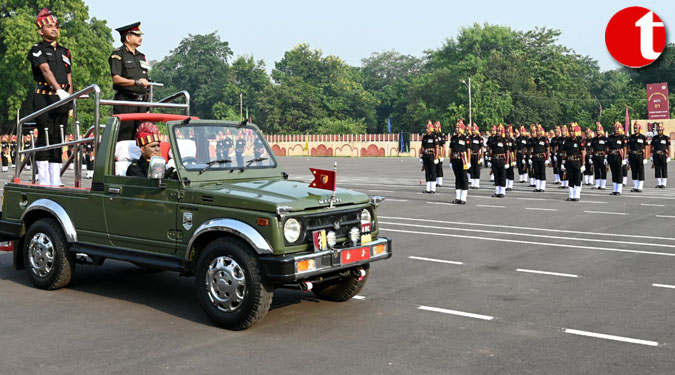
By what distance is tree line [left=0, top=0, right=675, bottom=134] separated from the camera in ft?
196

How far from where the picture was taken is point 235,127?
8.00 metres

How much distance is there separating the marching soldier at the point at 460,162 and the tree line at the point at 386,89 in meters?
44.4

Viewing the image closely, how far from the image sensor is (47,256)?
8.38 m

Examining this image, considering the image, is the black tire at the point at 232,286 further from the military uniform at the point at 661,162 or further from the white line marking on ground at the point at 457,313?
the military uniform at the point at 661,162

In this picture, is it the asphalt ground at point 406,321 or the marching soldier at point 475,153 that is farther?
the marching soldier at point 475,153

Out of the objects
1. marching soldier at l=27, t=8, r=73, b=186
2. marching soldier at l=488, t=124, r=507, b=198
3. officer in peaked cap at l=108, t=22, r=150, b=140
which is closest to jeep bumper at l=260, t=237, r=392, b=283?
officer in peaked cap at l=108, t=22, r=150, b=140

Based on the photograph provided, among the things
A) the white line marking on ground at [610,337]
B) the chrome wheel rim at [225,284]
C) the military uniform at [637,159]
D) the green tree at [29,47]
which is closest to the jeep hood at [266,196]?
the chrome wheel rim at [225,284]

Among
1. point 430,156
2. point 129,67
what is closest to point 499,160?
point 430,156

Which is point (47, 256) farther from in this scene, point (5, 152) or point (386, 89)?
point (386, 89)

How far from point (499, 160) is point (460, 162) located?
2569 mm

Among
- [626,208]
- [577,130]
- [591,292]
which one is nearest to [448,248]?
[591,292]

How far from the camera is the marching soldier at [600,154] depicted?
2422cm

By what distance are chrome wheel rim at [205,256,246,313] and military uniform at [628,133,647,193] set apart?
64.2ft

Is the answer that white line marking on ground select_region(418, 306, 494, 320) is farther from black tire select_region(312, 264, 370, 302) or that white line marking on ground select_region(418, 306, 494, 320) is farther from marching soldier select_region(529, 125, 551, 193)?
Result: marching soldier select_region(529, 125, 551, 193)
